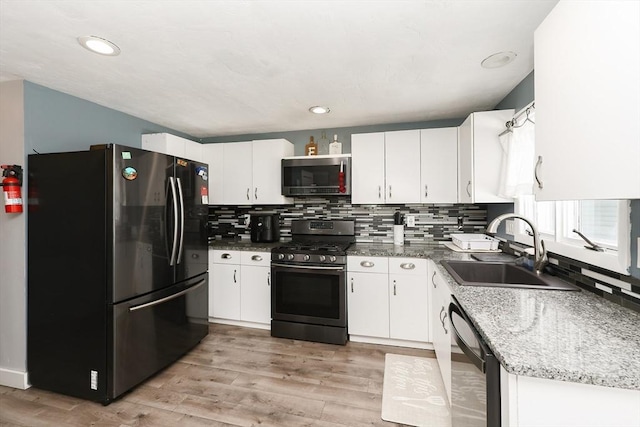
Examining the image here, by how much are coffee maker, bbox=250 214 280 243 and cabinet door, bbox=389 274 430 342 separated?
59.3 inches

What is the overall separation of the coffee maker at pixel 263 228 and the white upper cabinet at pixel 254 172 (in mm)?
185

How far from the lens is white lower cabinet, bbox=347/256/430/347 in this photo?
2615 mm

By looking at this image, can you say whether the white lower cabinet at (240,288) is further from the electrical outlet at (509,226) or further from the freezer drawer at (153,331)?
the electrical outlet at (509,226)

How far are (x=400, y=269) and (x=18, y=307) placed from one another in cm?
303

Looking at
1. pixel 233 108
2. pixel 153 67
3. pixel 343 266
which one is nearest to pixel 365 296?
pixel 343 266

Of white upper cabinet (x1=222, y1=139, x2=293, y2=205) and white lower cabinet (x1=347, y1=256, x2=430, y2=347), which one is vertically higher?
white upper cabinet (x1=222, y1=139, x2=293, y2=205)

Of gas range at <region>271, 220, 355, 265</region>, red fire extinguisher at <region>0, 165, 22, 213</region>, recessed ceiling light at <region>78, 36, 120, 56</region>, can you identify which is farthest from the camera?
gas range at <region>271, 220, 355, 265</region>

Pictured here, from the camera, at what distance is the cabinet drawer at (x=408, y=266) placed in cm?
261

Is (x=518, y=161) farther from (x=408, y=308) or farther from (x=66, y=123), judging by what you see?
(x=66, y=123)

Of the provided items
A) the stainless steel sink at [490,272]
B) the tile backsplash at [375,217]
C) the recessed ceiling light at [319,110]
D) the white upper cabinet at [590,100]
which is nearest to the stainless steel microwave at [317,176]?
the tile backsplash at [375,217]

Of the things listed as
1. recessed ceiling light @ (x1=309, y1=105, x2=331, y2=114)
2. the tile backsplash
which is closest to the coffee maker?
the tile backsplash

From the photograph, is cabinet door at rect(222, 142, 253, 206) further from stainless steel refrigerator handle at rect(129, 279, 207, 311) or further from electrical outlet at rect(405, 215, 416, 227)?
electrical outlet at rect(405, 215, 416, 227)

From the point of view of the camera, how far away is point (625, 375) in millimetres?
724

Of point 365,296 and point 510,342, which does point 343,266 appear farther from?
point 510,342
